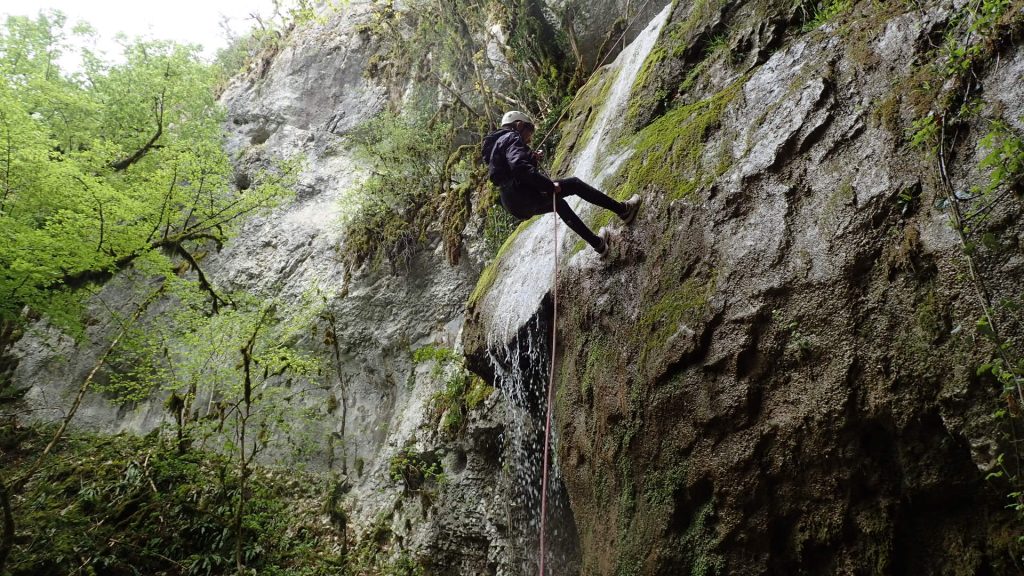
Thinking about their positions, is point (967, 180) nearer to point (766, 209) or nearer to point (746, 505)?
point (766, 209)

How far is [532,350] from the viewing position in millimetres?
5230

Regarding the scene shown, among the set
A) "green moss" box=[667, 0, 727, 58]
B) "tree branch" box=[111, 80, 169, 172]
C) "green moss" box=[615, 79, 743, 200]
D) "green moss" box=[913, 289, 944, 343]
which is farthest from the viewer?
"tree branch" box=[111, 80, 169, 172]

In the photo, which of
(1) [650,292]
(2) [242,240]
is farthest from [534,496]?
(2) [242,240]

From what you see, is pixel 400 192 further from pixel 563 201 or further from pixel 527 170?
pixel 563 201

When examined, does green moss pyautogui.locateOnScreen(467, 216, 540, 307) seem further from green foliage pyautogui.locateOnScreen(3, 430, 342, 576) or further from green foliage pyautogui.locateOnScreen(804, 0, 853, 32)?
green foliage pyautogui.locateOnScreen(3, 430, 342, 576)

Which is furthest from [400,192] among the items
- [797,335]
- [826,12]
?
[797,335]

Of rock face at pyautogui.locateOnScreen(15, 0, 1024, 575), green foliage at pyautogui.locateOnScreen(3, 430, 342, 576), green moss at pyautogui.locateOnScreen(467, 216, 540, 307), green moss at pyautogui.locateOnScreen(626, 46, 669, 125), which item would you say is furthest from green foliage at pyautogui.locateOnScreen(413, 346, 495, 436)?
green moss at pyautogui.locateOnScreen(626, 46, 669, 125)

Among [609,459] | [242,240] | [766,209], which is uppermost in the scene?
[242,240]

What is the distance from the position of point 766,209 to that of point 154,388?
1463 cm

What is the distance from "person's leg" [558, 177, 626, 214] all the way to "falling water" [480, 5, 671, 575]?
744mm

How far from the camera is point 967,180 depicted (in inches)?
96.1

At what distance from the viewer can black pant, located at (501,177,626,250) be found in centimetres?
420

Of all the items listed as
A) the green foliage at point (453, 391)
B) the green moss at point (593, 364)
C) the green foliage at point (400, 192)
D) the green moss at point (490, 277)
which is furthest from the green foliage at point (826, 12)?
the green foliage at point (400, 192)

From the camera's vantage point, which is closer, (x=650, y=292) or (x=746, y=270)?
(x=746, y=270)
